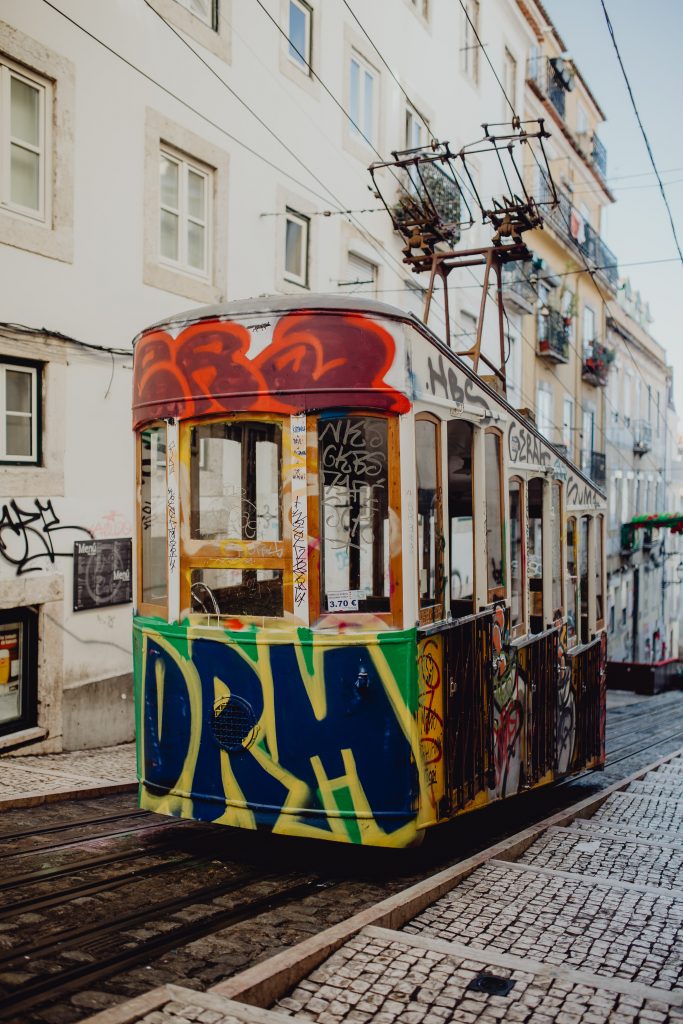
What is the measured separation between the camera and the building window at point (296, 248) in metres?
13.5

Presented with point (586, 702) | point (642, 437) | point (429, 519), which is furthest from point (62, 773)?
point (642, 437)

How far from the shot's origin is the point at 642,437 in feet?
120

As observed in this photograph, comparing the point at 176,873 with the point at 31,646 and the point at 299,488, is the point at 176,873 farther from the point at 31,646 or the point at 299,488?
the point at 31,646

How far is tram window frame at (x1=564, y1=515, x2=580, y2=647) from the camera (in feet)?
28.4

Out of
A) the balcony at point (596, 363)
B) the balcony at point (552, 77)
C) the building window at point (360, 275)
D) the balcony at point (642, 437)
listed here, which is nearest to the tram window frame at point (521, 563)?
the building window at point (360, 275)

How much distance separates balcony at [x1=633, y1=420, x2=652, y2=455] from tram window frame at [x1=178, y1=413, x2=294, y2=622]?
3194 cm

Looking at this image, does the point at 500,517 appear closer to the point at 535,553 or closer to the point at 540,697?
the point at 535,553

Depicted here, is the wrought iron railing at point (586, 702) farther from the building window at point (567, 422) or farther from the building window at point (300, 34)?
the building window at point (567, 422)

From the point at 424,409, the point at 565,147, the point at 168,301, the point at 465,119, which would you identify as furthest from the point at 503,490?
the point at 565,147

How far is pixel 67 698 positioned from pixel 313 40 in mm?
9903

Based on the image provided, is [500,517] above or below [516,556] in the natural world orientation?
above

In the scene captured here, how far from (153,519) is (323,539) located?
1.14 meters

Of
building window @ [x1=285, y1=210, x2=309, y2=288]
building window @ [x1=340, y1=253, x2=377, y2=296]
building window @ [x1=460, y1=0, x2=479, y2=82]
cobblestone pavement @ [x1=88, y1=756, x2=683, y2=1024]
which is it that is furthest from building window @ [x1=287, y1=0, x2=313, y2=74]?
cobblestone pavement @ [x1=88, y1=756, x2=683, y2=1024]

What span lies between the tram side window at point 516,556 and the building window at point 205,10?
7.65 m
